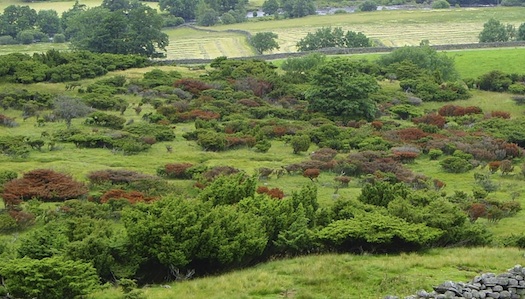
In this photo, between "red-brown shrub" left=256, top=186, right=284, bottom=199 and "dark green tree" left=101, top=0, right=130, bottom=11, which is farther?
"dark green tree" left=101, top=0, right=130, bottom=11

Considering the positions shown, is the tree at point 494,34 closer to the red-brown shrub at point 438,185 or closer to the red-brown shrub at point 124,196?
the red-brown shrub at point 438,185

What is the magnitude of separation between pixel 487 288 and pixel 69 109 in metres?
37.1

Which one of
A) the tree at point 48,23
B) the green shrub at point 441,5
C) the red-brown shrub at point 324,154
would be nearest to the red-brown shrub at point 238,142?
the red-brown shrub at point 324,154

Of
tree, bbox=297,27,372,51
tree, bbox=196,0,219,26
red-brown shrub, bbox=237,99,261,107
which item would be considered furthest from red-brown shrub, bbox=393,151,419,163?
tree, bbox=196,0,219,26

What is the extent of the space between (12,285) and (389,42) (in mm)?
105605

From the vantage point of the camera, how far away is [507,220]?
32094mm

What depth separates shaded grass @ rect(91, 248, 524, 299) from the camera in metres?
19.7

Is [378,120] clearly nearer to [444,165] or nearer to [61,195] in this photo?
[444,165]

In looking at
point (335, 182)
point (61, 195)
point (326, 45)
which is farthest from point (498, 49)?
point (61, 195)

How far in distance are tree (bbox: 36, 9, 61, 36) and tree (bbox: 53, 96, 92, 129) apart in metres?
92.6

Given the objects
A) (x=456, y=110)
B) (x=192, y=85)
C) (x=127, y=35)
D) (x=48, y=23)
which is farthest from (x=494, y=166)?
(x=48, y=23)

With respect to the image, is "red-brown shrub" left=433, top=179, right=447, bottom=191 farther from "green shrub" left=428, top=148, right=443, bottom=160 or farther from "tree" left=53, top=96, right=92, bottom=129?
"tree" left=53, top=96, right=92, bottom=129

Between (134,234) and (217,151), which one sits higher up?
(134,234)

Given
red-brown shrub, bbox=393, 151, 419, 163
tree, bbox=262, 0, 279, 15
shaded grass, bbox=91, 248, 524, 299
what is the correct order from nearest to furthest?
shaded grass, bbox=91, 248, 524, 299 → red-brown shrub, bbox=393, 151, 419, 163 → tree, bbox=262, 0, 279, 15
